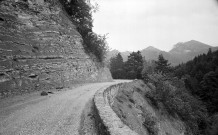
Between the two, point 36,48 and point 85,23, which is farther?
point 85,23

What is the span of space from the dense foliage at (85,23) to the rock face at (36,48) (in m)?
3.22

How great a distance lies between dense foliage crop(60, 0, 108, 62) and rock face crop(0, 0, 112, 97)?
322 centimetres

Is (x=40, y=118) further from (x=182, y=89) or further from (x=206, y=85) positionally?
(x=206, y=85)

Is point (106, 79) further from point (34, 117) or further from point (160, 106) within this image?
point (34, 117)

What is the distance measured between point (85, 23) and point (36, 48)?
1255 cm

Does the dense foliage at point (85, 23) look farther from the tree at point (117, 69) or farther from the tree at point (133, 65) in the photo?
the tree at point (117, 69)

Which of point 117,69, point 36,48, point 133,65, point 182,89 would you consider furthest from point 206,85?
point 36,48

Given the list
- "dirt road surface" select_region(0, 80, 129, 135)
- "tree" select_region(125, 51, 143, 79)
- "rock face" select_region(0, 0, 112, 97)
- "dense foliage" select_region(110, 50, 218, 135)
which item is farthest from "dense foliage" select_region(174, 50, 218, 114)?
"dirt road surface" select_region(0, 80, 129, 135)

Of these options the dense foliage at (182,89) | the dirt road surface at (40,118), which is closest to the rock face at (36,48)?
the dirt road surface at (40,118)

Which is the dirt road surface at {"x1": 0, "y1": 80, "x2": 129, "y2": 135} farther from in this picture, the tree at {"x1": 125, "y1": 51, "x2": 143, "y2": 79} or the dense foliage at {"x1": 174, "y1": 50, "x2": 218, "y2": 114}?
the dense foliage at {"x1": 174, "y1": 50, "x2": 218, "y2": 114}

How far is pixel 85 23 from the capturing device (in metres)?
24.9

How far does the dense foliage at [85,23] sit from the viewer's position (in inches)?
912

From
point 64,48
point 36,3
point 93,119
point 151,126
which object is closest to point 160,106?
point 151,126

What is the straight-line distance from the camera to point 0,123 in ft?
19.1
